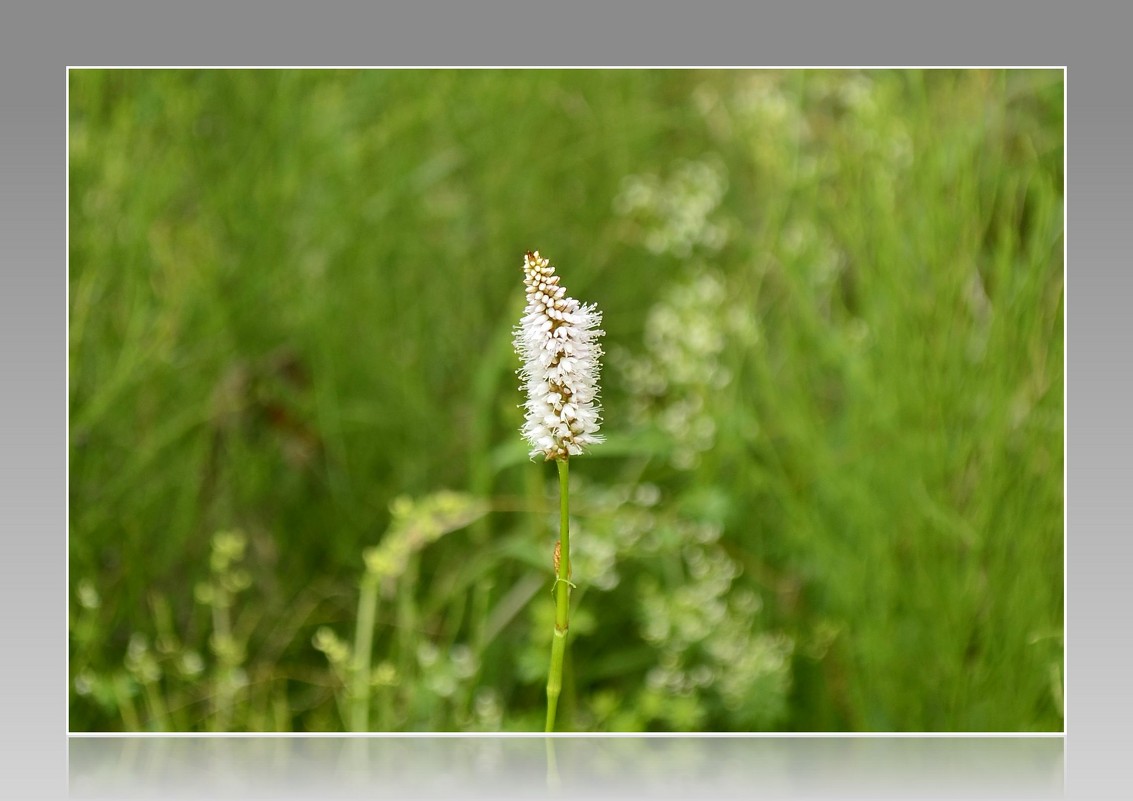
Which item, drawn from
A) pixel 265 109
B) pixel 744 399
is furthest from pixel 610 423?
pixel 265 109

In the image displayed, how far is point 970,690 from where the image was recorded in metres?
2.24

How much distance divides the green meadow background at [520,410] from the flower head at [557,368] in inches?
39.5

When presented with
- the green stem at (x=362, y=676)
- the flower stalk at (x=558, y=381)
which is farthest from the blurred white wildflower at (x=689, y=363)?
the flower stalk at (x=558, y=381)

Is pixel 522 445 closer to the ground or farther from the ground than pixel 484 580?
farther from the ground

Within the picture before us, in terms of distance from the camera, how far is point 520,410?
2459mm

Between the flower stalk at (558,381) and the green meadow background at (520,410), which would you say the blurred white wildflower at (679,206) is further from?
the flower stalk at (558,381)

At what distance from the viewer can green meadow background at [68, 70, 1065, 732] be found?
2229 millimetres

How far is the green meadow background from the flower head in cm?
100

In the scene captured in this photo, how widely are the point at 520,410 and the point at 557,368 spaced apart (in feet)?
4.71

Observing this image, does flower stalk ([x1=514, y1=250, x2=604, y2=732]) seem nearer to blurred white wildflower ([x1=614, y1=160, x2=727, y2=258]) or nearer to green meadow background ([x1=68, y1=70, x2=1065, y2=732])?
green meadow background ([x1=68, y1=70, x2=1065, y2=732])

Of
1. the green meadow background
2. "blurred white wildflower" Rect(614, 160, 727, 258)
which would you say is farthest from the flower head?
"blurred white wildflower" Rect(614, 160, 727, 258)

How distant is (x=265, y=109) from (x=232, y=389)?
608mm

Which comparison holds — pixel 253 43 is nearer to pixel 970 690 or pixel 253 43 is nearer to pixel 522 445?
pixel 522 445

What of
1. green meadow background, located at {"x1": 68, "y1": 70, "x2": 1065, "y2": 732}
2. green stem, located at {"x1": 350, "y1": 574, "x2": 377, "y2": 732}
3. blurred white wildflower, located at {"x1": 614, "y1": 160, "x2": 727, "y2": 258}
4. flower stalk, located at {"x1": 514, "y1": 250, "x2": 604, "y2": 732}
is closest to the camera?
flower stalk, located at {"x1": 514, "y1": 250, "x2": 604, "y2": 732}
